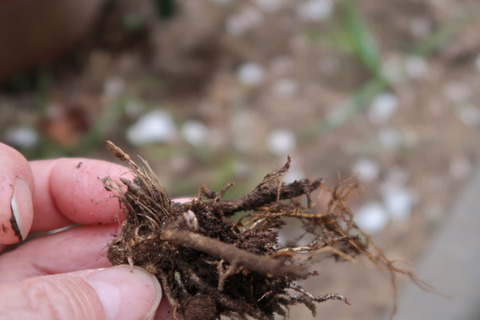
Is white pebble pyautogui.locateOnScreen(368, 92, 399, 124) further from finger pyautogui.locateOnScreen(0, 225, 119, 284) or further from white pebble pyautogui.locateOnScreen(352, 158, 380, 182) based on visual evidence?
finger pyautogui.locateOnScreen(0, 225, 119, 284)

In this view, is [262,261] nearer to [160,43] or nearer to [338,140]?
[338,140]

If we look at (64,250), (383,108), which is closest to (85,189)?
(64,250)

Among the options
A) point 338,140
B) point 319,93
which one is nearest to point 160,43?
point 319,93

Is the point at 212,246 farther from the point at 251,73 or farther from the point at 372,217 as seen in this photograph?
the point at 251,73

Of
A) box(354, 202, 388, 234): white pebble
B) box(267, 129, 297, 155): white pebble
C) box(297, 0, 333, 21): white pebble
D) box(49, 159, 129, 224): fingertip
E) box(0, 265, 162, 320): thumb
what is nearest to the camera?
box(0, 265, 162, 320): thumb

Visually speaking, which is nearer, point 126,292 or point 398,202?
point 126,292

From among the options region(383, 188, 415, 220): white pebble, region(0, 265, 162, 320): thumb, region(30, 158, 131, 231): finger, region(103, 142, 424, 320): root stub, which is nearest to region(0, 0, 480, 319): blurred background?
region(383, 188, 415, 220): white pebble
